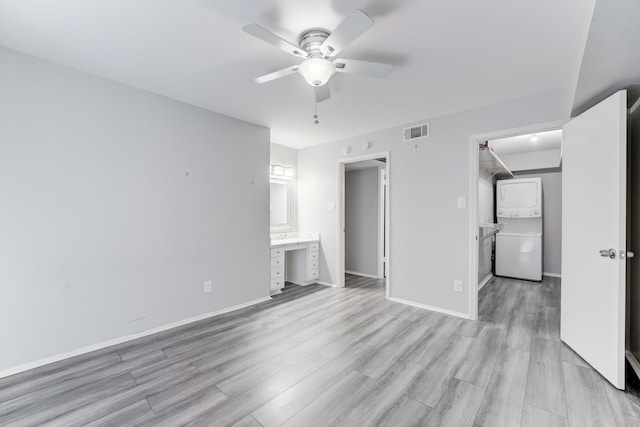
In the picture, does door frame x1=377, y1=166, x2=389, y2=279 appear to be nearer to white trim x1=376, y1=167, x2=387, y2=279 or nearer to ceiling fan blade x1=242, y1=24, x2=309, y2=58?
white trim x1=376, y1=167, x2=387, y2=279

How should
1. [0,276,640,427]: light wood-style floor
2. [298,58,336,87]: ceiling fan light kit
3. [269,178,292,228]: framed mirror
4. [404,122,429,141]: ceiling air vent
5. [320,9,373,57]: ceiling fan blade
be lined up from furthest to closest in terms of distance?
[269,178,292,228]: framed mirror → [404,122,429,141]: ceiling air vent → [298,58,336,87]: ceiling fan light kit → [0,276,640,427]: light wood-style floor → [320,9,373,57]: ceiling fan blade

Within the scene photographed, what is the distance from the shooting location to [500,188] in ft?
18.2

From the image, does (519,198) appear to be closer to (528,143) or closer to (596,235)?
(528,143)

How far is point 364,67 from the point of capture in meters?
1.86

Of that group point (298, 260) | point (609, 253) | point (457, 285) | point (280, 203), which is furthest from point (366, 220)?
point (609, 253)

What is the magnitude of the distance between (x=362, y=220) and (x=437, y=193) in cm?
222

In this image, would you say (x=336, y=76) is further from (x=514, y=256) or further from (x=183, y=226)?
(x=514, y=256)

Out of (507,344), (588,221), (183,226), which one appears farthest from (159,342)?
(588,221)

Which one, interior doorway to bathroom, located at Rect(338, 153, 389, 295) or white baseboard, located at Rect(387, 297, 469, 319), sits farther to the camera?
interior doorway to bathroom, located at Rect(338, 153, 389, 295)

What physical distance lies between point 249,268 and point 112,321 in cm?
150

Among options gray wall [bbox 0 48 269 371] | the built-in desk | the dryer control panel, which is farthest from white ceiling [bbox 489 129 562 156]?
gray wall [bbox 0 48 269 371]

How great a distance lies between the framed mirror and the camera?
15.4 feet

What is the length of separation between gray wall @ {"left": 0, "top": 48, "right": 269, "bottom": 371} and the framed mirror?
1.19 m

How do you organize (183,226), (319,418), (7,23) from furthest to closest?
(183,226) → (7,23) → (319,418)
